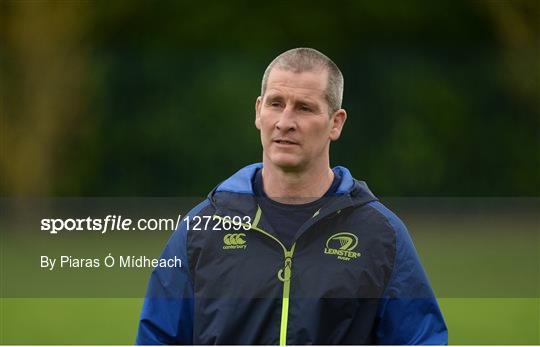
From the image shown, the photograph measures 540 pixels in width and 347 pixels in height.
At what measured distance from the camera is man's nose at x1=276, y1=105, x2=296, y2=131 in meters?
3.49

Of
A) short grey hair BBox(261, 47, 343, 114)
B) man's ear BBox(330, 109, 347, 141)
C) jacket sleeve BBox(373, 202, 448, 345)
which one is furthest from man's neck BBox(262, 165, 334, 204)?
jacket sleeve BBox(373, 202, 448, 345)

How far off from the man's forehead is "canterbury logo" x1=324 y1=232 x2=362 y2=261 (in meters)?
0.54

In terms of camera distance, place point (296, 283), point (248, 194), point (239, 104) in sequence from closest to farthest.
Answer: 1. point (296, 283)
2. point (248, 194)
3. point (239, 104)

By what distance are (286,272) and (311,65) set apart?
76 centimetres

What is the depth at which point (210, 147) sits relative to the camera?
13.8 meters

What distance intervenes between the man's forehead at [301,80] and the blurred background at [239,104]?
9.77m

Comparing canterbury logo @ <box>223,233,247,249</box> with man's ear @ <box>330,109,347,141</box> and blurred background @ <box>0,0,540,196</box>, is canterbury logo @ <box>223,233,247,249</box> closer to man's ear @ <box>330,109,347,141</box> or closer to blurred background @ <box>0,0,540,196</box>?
man's ear @ <box>330,109,347,141</box>

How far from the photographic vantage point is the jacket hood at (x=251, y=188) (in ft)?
11.8

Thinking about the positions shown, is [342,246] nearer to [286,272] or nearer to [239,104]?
[286,272]

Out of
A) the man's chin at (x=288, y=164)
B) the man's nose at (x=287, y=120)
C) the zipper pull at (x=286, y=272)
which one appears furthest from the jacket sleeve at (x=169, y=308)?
the man's nose at (x=287, y=120)

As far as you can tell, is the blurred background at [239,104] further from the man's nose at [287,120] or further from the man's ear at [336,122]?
the man's nose at [287,120]

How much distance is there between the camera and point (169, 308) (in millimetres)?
3535

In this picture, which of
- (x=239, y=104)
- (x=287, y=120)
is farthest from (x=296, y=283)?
(x=239, y=104)

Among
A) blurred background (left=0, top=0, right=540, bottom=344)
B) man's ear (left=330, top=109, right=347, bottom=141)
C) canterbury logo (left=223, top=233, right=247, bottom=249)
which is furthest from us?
blurred background (left=0, top=0, right=540, bottom=344)
